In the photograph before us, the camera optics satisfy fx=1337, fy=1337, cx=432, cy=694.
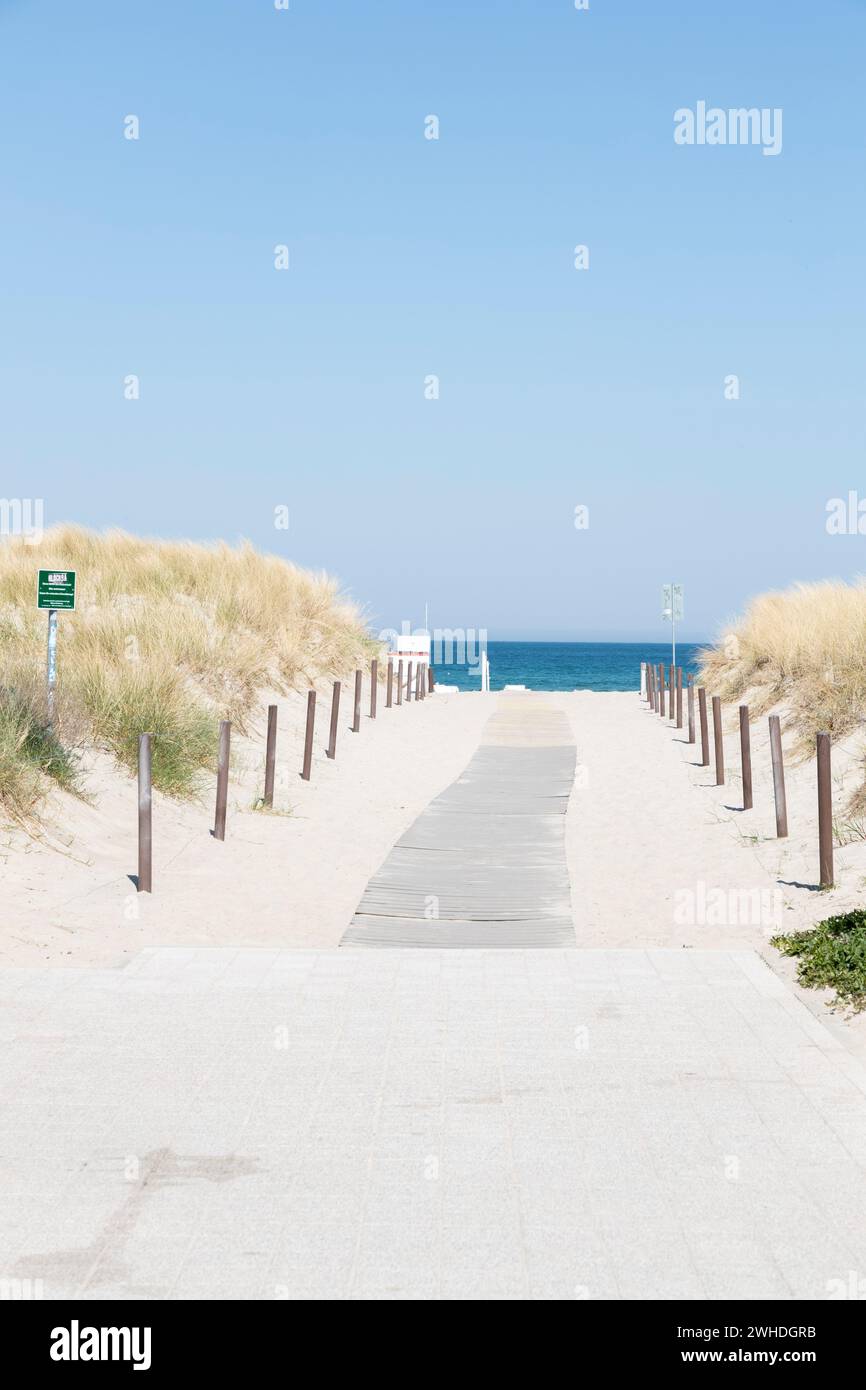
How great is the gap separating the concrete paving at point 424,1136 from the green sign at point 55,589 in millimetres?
6515

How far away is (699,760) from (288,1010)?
1530 cm

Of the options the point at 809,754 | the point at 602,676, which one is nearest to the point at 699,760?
the point at 809,754

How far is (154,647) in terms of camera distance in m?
19.5

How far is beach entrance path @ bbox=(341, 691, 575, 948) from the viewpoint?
31.3ft

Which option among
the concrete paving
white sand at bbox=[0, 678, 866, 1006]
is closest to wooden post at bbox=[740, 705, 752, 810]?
white sand at bbox=[0, 678, 866, 1006]

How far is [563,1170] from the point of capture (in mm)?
4863

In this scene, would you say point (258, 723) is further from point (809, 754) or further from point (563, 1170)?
point (563, 1170)

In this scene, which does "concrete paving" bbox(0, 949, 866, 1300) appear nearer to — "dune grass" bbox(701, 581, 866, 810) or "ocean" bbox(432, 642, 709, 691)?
"dune grass" bbox(701, 581, 866, 810)

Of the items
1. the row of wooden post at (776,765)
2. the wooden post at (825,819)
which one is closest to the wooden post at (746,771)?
the row of wooden post at (776,765)

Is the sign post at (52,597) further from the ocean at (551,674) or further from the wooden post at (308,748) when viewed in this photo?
the ocean at (551,674)

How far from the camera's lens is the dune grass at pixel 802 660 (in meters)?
18.3

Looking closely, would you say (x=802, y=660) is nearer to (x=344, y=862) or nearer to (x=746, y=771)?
(x=746, y=771)

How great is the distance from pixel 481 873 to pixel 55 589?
5.46 m

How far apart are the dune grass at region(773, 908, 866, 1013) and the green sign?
27.3ft
